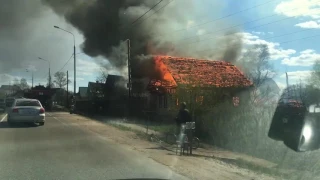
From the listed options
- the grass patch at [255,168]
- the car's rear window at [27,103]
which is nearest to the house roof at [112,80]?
the car's rear window at [27,103]

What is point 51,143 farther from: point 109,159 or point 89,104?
point 89,104

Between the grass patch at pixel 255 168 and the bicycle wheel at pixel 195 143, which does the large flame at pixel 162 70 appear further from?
the grass patch at pixel 255 168

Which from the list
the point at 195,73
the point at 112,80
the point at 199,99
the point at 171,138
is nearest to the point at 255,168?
the point at 171,138

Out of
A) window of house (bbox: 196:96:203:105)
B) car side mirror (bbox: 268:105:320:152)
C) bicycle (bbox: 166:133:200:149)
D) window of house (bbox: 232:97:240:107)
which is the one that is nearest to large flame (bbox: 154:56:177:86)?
window of house (bbox: 196:96:203:105)

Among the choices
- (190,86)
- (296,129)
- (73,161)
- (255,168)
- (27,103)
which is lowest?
(255,168)

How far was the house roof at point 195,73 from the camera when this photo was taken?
18000 millimetres

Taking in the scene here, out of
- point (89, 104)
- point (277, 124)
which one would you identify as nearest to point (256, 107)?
point (277, 124)

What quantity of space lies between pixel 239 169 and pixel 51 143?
20.4 feet

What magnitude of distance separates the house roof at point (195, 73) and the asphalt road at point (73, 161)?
6908 mm

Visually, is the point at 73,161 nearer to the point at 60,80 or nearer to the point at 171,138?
the point at 171,138

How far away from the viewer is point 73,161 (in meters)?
8.67

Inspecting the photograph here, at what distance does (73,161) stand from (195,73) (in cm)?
1257

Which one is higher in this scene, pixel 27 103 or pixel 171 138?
pixel 27 103

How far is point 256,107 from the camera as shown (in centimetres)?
1318
